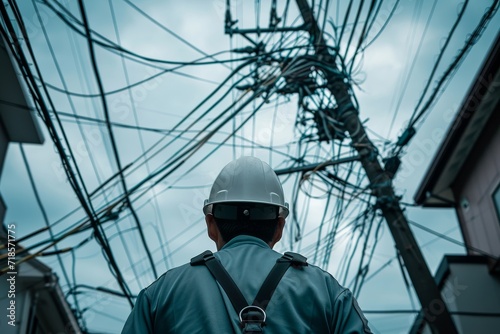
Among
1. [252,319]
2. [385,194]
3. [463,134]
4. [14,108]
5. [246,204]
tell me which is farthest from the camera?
[463,134]

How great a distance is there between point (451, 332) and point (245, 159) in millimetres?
4123

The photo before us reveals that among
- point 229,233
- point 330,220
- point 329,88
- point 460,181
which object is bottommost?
point 229,233

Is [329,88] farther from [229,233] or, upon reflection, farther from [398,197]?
[229,233]

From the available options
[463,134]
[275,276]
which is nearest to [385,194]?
[275,276]

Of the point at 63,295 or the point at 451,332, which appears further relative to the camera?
the point at 63,295

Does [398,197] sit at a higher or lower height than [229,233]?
higher

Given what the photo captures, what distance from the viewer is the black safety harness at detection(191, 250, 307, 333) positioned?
2.04 meters

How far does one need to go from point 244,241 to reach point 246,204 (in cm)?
23

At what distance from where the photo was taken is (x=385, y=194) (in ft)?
23.2

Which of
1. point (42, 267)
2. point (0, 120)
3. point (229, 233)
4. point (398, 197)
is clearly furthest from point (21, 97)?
point (229, 233)

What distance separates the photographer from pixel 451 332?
6.18 meters

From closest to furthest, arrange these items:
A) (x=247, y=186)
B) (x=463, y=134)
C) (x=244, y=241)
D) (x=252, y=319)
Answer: (x=252, y=319) → (x=244, y=241) → (x=247, y=186) → (x=463, y=134)

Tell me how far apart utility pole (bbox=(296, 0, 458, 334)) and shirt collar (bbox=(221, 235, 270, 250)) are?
4.23 metres

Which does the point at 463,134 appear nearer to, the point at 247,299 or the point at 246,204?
the point at 246,204
